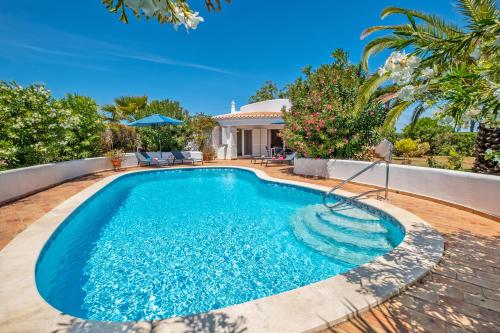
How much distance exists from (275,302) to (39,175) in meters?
10.5

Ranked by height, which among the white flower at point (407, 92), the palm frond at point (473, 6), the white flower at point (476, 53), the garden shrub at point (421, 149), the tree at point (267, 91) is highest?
the tree at point (267, 91)

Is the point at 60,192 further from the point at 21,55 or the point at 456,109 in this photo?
the point at 21,55

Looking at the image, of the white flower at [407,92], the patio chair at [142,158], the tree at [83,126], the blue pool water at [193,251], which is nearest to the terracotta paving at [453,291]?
the blue pool water at [193,251]

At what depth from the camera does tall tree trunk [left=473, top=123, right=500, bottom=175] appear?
316 inches

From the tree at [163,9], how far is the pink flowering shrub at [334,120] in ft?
32.7

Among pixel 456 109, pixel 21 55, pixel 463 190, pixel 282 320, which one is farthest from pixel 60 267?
pixel 21 55

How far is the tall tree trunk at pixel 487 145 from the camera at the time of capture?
8023 millimetres

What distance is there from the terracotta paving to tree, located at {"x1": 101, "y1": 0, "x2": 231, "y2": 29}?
282 cm

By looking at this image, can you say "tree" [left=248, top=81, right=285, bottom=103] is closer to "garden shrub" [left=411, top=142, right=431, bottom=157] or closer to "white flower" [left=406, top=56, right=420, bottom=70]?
"garden shrub" [left=411, top=142, right=431, bottom=157]

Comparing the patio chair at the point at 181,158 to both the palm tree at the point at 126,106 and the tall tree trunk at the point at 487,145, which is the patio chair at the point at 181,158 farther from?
the tall tree trunk at the point at 487,145

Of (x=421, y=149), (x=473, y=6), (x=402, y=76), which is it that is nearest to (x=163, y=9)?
(x=402, y=76)

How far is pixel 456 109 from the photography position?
1.74 meters

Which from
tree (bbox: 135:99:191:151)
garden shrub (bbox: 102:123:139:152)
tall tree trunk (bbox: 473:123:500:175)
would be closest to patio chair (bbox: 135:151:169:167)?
tree (bbox: 135:99:191:151)

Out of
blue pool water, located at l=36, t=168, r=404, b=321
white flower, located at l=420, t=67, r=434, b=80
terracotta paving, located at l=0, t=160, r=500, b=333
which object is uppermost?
white flower, located at l=420, t=67, r=434, b=80
